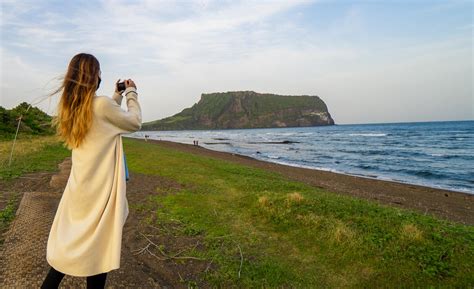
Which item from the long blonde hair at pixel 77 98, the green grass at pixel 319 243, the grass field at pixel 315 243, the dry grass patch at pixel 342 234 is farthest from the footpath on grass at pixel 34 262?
the dry grass patch at pixel 342 234

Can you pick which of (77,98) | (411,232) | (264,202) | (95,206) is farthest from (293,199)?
(77,98)

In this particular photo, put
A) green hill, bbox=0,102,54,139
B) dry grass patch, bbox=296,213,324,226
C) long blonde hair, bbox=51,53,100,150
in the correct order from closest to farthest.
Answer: long blonde hair, bbox=51,53,100,150, dry grass patch, bbox=296,213,324,226, green hill, bbox=0,102,54,139

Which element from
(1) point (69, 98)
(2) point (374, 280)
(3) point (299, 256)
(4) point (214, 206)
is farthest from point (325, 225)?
(1) point (69, 98)

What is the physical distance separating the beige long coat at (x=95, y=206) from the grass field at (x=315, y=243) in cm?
218

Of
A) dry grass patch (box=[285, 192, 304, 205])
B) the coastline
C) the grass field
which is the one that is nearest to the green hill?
the coastline

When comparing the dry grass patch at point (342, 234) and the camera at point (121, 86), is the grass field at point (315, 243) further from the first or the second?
the camera at point (121, 86)

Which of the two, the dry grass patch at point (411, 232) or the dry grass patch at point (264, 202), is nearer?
the dry grass patch at point (411, 232)

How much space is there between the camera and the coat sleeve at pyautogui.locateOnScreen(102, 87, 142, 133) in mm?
2303

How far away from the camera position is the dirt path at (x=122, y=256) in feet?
11.3

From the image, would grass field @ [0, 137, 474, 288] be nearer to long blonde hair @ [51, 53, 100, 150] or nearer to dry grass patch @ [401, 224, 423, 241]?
dry grass patch @ [401, 224, 423, 241]

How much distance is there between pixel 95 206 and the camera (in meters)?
2.31

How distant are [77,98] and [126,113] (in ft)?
1.14

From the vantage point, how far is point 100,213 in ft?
7.56

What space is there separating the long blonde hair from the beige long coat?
0.06 meters
